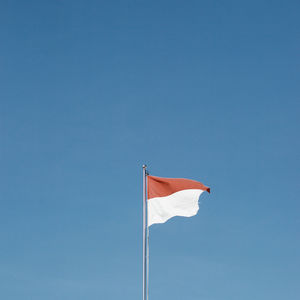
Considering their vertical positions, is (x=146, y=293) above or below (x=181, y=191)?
below

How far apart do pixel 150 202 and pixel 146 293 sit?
740cm

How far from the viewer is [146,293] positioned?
36.3 m

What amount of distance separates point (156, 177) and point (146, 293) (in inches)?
369

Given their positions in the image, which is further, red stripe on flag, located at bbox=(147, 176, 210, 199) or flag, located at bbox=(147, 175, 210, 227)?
red stripe on flag, located at bbox=(147, 176, 210, 199)

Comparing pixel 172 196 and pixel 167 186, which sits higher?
pixel 167 186

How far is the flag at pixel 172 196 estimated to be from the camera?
4097 cm

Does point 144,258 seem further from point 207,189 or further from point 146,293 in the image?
point 207,189

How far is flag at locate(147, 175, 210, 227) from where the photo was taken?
40969 millimetres

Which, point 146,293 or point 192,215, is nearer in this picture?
point 146,293

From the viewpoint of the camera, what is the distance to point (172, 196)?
41.2 metres

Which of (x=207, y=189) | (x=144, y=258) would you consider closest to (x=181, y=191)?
(x=207, y=189)

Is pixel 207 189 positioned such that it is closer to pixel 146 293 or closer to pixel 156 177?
pixel 156 177

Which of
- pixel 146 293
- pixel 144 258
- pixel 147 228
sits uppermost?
pixel 147 228

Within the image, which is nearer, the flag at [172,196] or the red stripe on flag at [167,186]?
the flag at [172,196]
